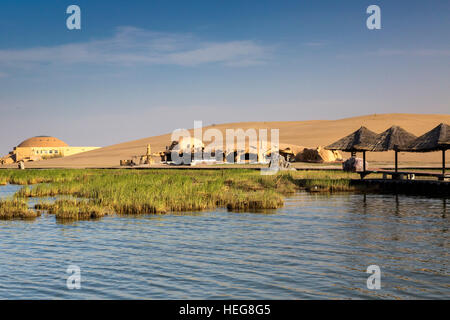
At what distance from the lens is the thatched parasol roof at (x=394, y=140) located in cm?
3669

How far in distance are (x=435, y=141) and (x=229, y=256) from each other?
2308 centimetres

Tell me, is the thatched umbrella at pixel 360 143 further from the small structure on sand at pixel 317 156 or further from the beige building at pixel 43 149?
the beige building at pixel 43 149

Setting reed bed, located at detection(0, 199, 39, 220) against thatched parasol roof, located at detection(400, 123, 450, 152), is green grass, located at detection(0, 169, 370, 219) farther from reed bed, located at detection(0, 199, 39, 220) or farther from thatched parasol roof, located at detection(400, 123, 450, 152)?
thatched parasol roof, located at detection(400, 123, 450, 152)

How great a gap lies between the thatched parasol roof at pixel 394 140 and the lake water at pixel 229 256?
48.4ft

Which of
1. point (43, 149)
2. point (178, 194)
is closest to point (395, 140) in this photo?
point (178, 194)

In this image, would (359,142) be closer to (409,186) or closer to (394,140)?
(394,140)

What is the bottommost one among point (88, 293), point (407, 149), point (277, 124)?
point (88, 293)

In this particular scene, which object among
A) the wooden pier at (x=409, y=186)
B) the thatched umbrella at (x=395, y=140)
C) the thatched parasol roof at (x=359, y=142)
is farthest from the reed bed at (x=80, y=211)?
the thatched parasol roof at (x=359, y=142)

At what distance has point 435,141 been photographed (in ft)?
109

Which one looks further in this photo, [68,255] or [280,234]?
[280,234]
